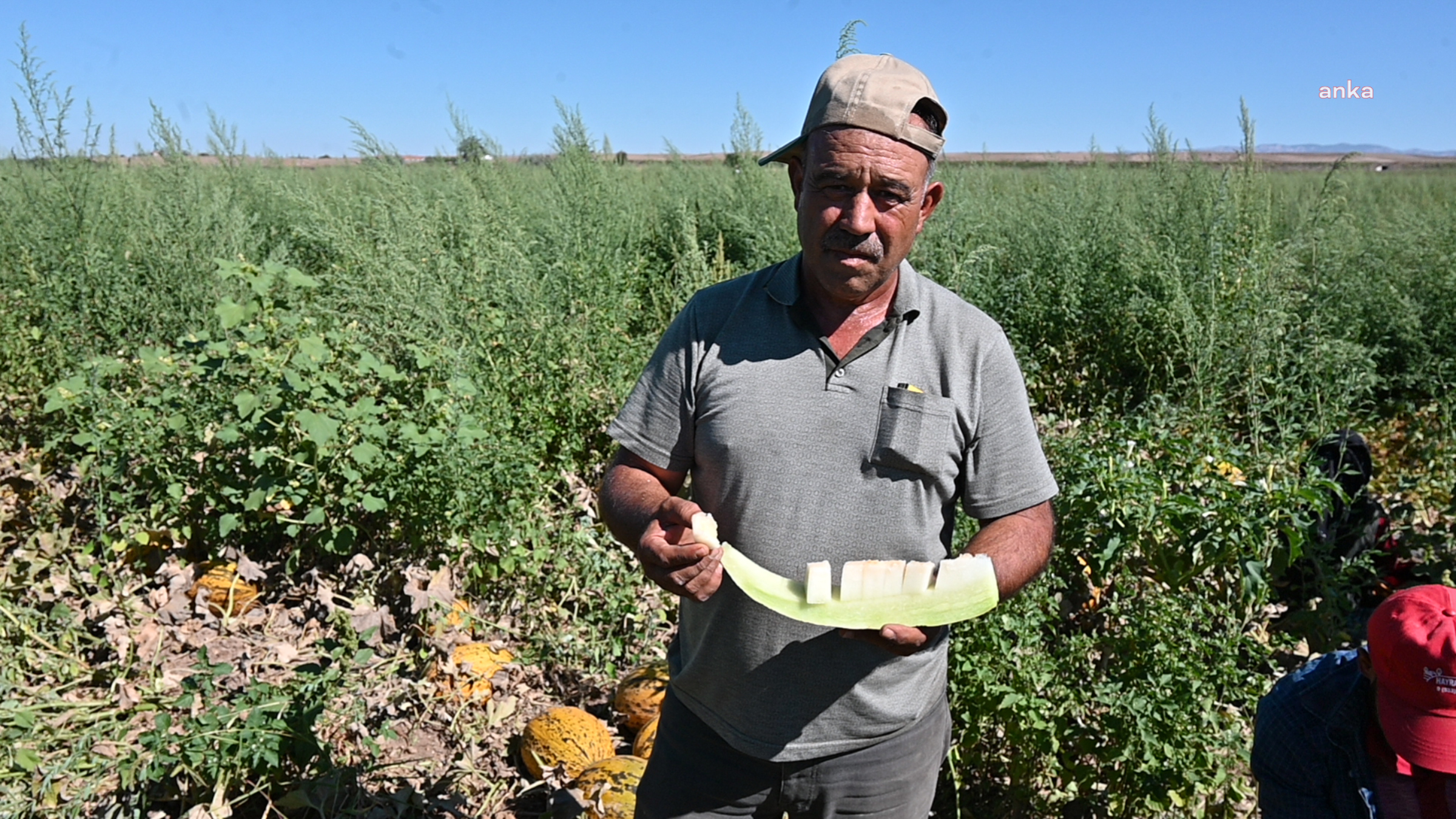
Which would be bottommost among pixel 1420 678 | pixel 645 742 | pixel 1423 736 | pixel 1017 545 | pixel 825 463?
pixel 645 742

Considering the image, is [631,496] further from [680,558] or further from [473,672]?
[473,672]

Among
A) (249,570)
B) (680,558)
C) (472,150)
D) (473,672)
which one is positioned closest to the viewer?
(680,558)

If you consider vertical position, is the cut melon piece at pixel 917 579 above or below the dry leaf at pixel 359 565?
above

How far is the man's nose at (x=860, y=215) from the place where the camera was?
1.81 m

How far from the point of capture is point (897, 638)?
1.70 m

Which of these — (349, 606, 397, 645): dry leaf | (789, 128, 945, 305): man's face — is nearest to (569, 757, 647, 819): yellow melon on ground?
(349, 606, 397, 645): dry leaf

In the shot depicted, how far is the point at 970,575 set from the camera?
1729 millimetres

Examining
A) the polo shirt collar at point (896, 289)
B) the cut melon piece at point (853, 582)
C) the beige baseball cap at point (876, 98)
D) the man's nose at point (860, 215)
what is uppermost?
the beige baseball cap at point (876, 98)

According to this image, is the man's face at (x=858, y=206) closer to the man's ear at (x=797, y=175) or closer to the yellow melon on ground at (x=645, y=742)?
the man's ear at (x=797, y=175)

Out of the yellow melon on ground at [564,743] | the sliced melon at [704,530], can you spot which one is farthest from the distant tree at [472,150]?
the sliced melon at [704,530]

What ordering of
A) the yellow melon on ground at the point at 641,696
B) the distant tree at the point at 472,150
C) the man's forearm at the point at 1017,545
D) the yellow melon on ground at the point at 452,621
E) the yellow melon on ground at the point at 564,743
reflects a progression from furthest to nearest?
the distant tree at the point at 472,150
the yellow melon on ground at the point at 452,621
the yellow melon on ground at the point at 641,696
the yellow melon on ground at the point at 564,743
the man's forearm at the point at 1017,545

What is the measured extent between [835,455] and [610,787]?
162cm

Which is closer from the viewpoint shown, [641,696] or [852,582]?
[852,582]

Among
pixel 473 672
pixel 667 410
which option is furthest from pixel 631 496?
pixel 473 672
